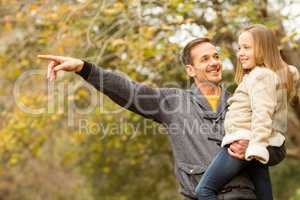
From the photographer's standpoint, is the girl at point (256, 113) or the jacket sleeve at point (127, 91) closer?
the girl at point (256, 113)

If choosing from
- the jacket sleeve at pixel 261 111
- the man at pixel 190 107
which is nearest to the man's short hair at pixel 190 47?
the man at pixel 190 107

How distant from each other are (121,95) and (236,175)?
83 centimetres

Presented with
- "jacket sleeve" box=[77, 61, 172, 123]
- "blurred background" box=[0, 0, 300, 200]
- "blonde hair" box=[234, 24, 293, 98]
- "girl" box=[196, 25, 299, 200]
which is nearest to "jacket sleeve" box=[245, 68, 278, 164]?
"girl" box=[196, 25, 299, 200]

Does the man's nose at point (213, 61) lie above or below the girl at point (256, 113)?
above

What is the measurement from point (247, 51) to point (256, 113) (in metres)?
0.41

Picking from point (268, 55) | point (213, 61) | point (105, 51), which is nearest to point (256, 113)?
point (268, 55)

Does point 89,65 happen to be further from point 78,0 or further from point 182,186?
point 78,0

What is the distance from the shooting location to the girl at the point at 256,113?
3188mm

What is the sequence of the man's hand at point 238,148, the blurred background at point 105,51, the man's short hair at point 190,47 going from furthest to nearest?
the blurred background at point 105,51
the man's short hair at point 190,47
the man's hand at point 238,148

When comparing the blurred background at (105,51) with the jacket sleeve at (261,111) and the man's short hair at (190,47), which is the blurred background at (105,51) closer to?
the man's short hair at (190,47)

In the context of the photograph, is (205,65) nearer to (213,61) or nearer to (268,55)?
(213,61)

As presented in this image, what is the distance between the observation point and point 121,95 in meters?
3.61

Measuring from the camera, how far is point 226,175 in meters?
3.33

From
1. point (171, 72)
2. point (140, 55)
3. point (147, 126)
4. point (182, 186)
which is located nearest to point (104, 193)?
point (147, 126)
